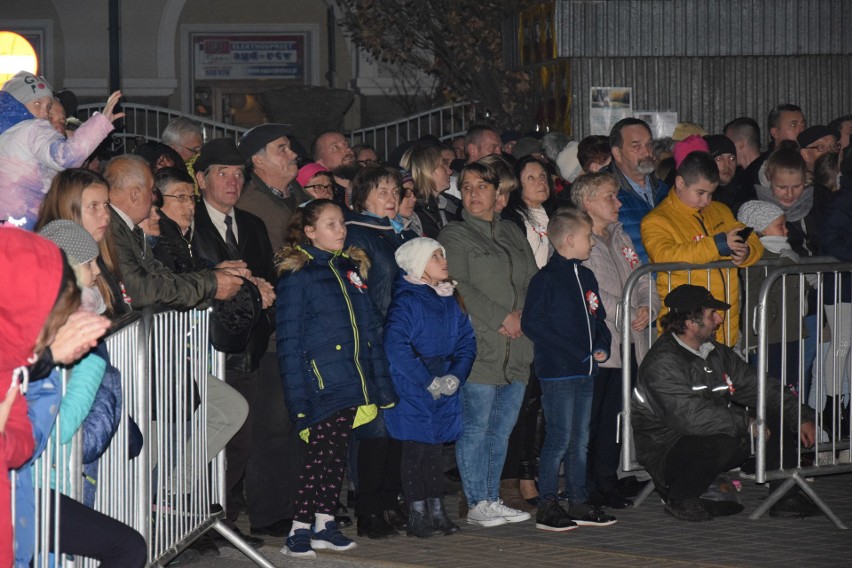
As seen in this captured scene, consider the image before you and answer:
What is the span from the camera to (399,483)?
8234 millimetres

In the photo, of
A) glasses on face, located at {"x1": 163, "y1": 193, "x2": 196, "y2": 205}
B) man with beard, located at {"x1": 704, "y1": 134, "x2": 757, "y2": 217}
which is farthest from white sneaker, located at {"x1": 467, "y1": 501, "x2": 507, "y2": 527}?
man with beard, located at {"x1": 704, "y1": 134, "x2": 757, "y2": 217}

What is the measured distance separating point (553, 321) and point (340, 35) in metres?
17.7

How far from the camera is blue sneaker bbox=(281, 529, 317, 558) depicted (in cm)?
751

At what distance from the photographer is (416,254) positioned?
26.2 ft

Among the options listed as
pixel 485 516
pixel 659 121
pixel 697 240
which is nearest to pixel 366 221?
pixel 485 516

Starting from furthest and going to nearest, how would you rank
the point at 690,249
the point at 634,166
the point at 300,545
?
1. the point at 634,166
2. the point at 690,249
3. the point at 300,545

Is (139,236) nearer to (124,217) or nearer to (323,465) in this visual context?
(124,217)

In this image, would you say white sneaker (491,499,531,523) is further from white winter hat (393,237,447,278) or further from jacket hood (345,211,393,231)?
jacket hood (345,211,393,231)

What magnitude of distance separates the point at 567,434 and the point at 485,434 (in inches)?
19.6

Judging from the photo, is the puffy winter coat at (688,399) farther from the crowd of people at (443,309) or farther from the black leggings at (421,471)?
the black leggings at (421,471)

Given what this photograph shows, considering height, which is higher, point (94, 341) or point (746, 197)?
point (746, 197)

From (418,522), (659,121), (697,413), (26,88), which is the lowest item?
(418,522)

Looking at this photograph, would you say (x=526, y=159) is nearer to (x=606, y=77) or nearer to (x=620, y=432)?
(x=620, y=432)

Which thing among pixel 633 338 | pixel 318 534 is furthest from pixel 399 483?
pixel 633 338
